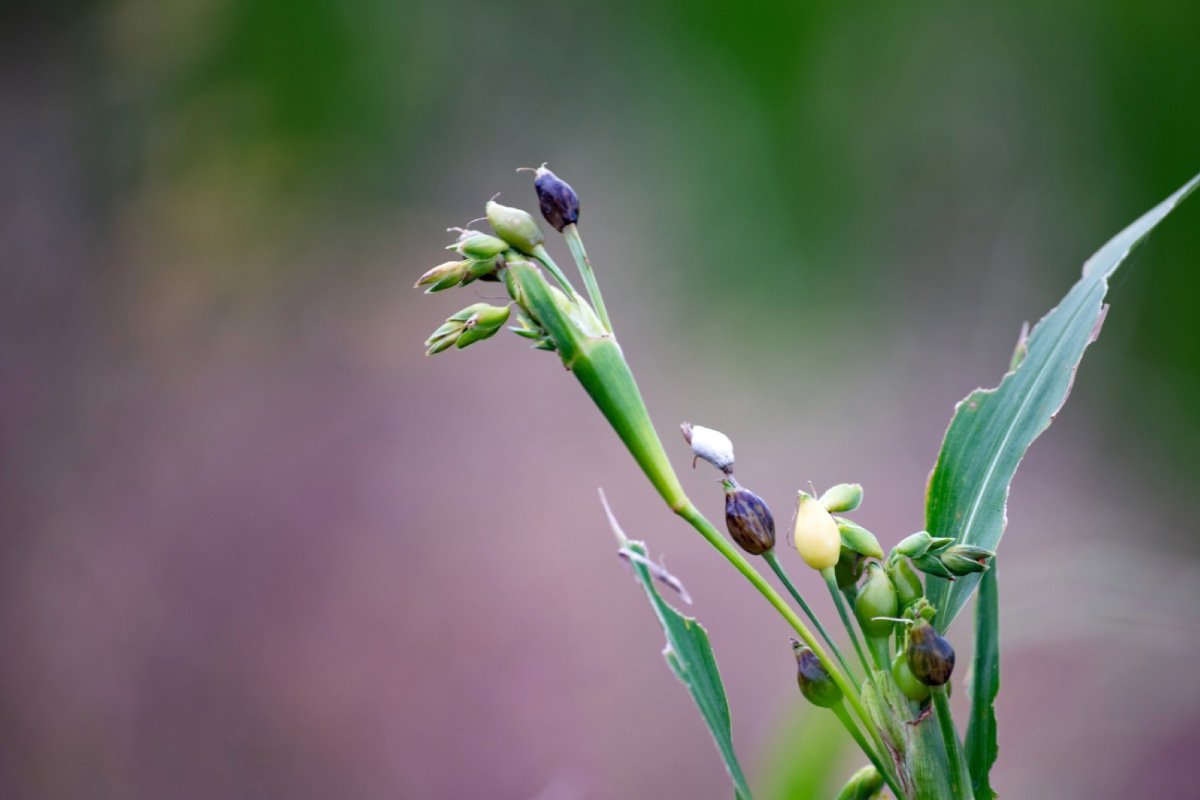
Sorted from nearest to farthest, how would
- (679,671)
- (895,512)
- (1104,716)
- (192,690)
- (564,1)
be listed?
1. (679,671)
2. (1104,716)
3. (192,690)
4. (895,512)
5. (564,1)

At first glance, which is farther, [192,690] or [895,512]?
[895,512]

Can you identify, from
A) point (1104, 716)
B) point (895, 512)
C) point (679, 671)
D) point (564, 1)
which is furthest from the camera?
point (564, 1)

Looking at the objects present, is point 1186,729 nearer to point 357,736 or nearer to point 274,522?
point 357,736

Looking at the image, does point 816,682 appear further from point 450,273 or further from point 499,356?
point 499,356

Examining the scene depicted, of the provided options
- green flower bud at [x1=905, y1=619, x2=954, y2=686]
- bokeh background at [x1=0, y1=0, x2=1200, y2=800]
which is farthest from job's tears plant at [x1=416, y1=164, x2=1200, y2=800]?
bokeh background at [x1=0, y1=0, x2=1200, y2=800]

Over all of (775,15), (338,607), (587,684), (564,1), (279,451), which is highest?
(564,1)

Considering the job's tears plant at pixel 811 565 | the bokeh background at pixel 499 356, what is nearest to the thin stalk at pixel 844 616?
the job's tears plant at pixel 811 565

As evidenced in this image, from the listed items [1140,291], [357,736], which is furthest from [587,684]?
[1140,291]
